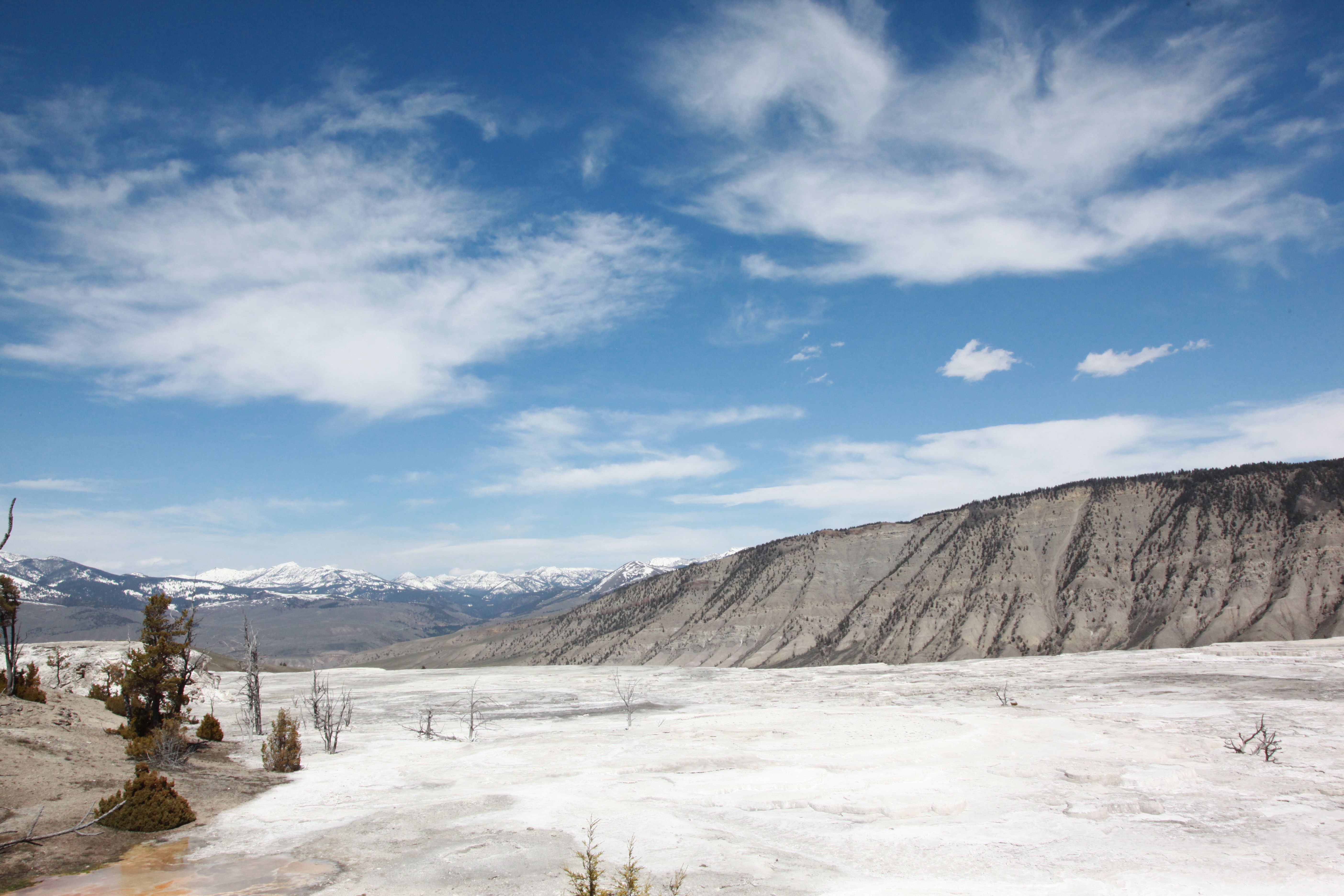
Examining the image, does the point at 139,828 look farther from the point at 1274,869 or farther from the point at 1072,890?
the point at 1274,869

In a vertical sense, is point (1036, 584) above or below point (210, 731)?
above

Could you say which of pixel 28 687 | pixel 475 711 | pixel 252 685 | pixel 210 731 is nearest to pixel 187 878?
pixel 210 731

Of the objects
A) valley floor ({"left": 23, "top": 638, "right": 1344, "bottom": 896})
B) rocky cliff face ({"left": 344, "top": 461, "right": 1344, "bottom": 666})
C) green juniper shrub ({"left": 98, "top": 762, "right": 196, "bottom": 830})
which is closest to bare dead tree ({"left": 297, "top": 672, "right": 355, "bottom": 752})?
valley floor ({"left": 23, "top": 638, "right": 1344, "bottom": 896})

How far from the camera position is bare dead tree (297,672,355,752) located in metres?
28.3

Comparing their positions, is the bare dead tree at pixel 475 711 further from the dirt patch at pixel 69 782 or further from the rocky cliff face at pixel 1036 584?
the rocky cliff face at pixel 1036 584

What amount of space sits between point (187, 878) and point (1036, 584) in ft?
284

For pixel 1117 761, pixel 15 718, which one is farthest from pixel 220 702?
pixel 1117 761

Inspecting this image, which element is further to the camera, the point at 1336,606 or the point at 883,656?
the point at 883,656

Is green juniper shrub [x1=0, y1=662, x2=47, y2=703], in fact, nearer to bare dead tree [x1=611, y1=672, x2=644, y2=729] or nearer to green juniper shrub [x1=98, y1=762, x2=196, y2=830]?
green juniper shrub [x1=98, y1=762, x2=196, y2=830]

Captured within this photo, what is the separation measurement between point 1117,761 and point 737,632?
7839 centimetres

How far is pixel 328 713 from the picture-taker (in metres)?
29.0

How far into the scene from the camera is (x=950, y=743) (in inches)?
907

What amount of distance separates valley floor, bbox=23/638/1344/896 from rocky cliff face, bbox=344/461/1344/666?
40.1 m

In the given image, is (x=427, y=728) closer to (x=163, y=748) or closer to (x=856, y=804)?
(x=163, y=748)
